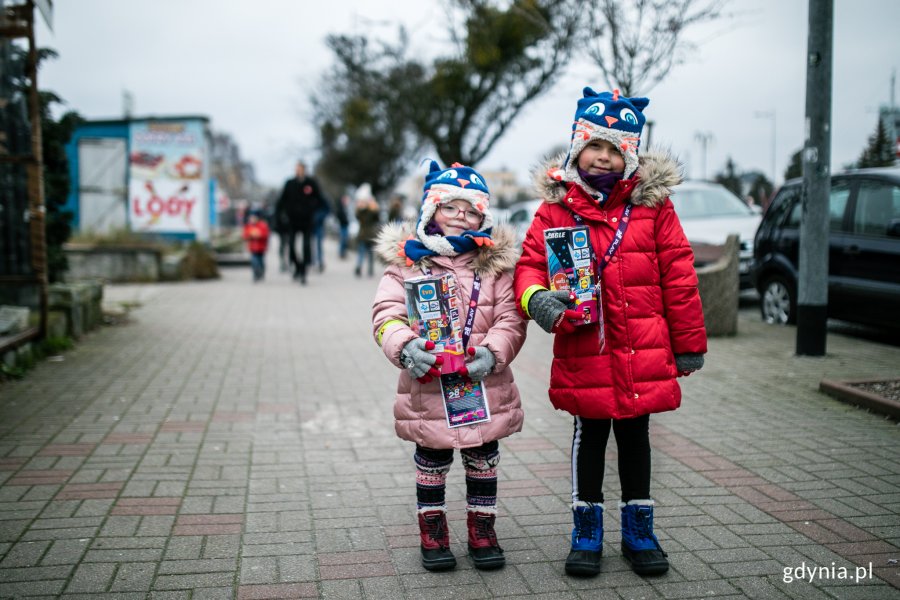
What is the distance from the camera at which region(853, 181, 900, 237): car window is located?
28.9ft

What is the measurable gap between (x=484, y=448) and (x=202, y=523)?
4.83ft

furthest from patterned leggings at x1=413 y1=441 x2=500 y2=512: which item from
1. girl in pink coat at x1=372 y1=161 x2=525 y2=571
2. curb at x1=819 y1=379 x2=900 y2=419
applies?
curb at x1=819 y1=379 x2=900 y2=419

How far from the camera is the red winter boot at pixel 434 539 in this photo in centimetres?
362

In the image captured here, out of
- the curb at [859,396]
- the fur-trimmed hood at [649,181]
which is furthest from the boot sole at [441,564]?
the curb at [859,396]

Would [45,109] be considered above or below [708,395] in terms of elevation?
above

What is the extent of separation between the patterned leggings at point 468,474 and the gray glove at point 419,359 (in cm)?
42

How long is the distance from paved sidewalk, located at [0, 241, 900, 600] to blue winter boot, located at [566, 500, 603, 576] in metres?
0.09

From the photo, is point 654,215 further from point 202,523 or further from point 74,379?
point 74,379

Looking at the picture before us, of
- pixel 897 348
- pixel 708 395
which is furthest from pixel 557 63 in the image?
pixel 708 395

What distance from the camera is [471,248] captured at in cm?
367

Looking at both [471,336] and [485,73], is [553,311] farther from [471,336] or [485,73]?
[485,73]

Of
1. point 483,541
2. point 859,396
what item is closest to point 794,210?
point 859,396

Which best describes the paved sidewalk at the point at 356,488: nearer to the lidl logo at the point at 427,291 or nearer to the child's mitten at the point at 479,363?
the child's mitten at the point at 479,363

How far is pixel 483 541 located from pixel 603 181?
158 centimetres
